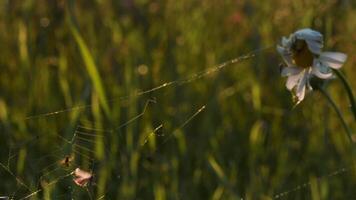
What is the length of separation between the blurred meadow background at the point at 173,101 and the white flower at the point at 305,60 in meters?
0.19

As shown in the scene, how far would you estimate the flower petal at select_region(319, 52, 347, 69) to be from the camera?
4.14ft

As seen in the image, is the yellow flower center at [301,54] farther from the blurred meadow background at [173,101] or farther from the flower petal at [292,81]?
the blurred meadow background at [173,101]

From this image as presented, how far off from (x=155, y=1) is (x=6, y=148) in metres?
1.51

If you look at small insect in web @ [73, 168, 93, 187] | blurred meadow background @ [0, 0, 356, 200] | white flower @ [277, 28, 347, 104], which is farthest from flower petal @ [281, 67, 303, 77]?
small insect in web @ [73, 168, 93, 187]

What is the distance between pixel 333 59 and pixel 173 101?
120 cm

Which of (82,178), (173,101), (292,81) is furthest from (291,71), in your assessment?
(173,101)

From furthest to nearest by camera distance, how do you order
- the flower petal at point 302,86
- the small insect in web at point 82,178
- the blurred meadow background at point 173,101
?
the blurred meadow background at point 173,101, the flower petal at point 302,86, the small insect in web at point 82,178

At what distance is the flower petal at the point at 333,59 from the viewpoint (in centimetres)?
126

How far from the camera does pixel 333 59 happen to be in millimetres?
1274

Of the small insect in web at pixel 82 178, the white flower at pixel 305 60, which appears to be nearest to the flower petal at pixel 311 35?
the white flower at pixel 305 60

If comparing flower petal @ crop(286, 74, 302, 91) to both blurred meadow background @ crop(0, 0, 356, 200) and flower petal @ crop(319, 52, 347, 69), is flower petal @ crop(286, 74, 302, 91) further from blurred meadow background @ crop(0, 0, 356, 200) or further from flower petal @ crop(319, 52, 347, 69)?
blurred meadow background @ crop(0, 0, 356, 200)

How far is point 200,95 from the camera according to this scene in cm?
261

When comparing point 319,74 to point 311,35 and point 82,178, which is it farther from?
point 82,178

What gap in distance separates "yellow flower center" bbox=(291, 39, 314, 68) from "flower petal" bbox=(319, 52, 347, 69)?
2 cm
